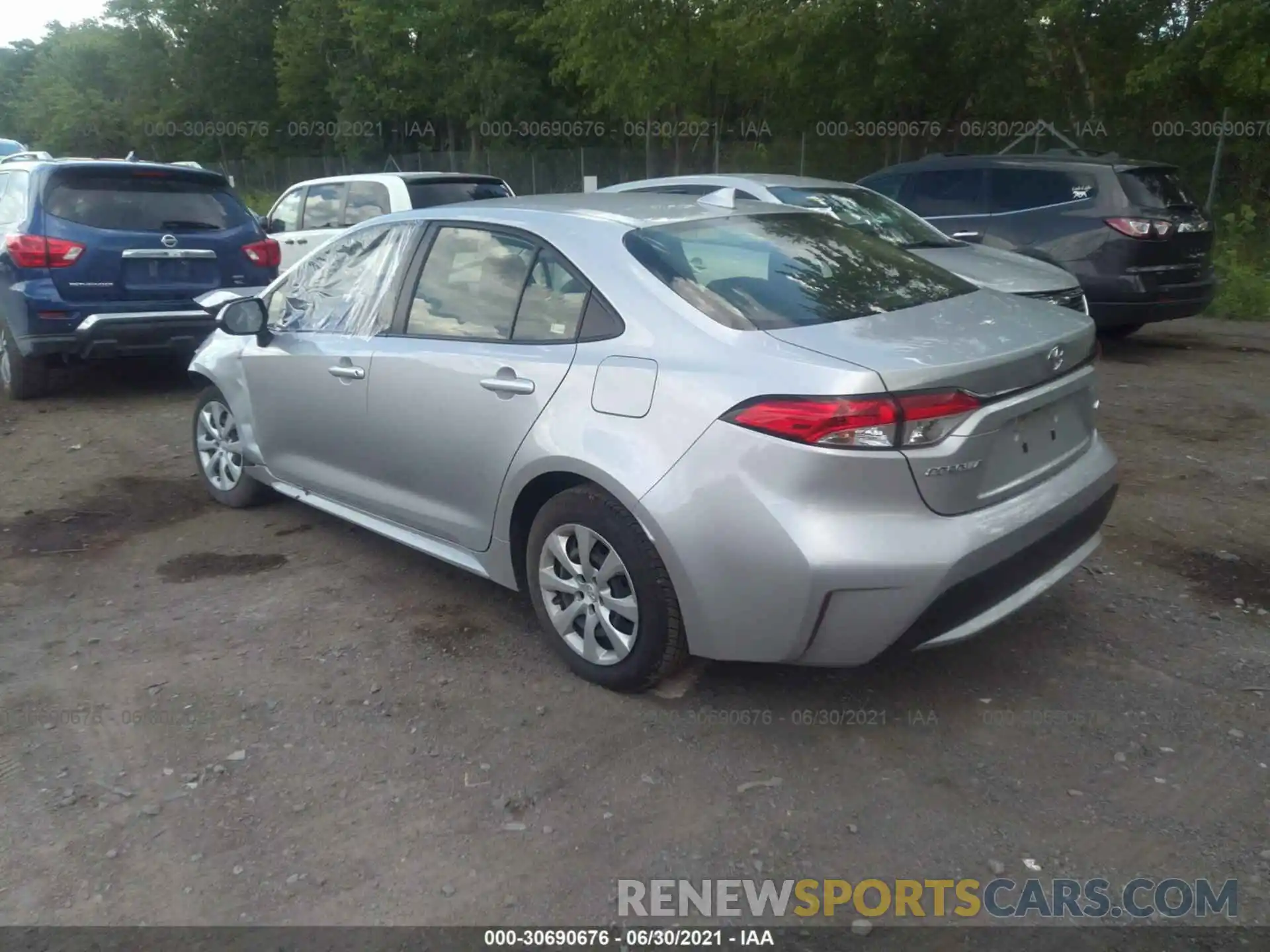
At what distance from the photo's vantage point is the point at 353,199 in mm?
11359

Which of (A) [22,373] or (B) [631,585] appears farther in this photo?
(A) [22,373]

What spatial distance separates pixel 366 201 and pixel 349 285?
6746 mm

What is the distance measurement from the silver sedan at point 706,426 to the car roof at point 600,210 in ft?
0.06

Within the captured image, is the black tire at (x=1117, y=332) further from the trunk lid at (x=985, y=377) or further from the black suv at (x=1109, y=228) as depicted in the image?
the trunk lid at (x=985, y=377)

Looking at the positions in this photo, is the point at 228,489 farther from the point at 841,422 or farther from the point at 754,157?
the point at 754,157

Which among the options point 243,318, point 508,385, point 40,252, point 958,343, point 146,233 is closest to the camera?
point 958,343

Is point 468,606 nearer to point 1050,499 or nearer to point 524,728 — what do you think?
point 524,728

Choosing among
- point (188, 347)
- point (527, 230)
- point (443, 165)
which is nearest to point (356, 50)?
point (443, 165)

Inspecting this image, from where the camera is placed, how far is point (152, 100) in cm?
4719

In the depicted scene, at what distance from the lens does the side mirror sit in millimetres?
5066

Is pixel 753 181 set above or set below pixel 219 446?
above

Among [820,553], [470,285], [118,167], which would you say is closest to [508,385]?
[470,285]

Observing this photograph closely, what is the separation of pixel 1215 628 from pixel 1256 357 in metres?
6.39

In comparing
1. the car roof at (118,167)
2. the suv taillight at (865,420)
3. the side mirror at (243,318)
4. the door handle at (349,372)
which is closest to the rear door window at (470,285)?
the door handle at (349,372)
